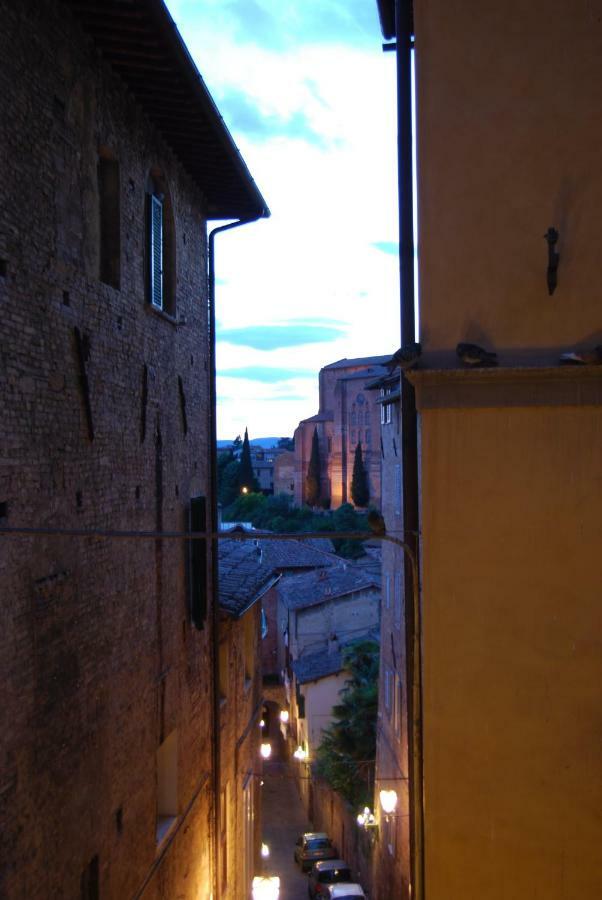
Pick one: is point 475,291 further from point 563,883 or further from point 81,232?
point 563,883

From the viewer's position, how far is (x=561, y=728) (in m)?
4.84

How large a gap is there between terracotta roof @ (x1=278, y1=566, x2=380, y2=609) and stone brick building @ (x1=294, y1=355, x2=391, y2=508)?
36.5 metres

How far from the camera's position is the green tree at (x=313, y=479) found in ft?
242

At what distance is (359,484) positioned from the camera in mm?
68625

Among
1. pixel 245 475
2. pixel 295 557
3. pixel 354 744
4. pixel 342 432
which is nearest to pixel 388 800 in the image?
pixel 354 744

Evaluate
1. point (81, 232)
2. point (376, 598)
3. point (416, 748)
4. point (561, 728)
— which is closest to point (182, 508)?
point (81, 232)

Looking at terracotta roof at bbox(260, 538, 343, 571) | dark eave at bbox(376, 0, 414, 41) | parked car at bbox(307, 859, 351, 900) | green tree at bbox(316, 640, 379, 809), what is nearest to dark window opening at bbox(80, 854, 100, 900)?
dark eave at bbox(376, 0, 414, 41)

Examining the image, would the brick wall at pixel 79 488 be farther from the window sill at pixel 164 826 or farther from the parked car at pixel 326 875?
the parked car at pixel 326 875

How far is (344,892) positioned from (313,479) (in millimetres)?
59425

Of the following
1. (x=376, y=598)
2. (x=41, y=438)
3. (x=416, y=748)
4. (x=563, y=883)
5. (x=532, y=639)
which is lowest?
(x=376, y=598)

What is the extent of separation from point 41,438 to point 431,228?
9.10 feet

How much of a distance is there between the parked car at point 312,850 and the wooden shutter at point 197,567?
1233 centimetres

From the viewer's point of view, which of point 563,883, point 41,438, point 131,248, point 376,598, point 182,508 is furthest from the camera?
point 376,598

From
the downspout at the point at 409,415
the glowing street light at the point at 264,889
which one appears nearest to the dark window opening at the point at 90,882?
the downspout at the point at 409,415
